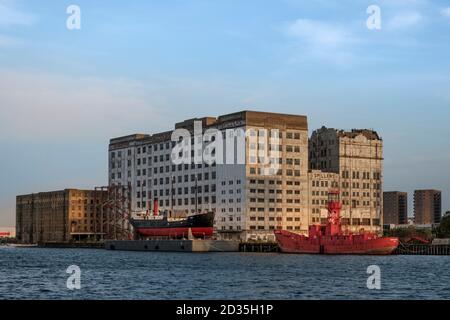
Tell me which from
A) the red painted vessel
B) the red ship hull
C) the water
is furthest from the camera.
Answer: the red ship hull

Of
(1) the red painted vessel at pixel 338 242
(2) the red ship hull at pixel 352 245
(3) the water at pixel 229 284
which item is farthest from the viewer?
(2) the red ship hull at pixel 352 245

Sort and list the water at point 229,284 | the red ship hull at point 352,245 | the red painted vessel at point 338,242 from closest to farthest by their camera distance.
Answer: the water at point 229,284
the red painted vessel at point 338,242
the red ship hull at point 352,245

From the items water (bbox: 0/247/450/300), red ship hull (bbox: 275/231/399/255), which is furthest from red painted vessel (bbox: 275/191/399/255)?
water (bbox: 0/247/450/300)

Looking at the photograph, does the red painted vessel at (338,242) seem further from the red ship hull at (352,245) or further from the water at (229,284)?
the water at (229,284)

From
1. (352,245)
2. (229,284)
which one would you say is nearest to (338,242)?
(352,245)

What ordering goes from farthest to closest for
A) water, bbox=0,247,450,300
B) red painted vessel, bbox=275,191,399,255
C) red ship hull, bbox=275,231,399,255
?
red ship hull, bbox=275,231,399,255
red painted vessel, bbox=275,191,399,255
water, bbox=0,247,450,300

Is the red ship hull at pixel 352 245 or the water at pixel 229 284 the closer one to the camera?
the water at pixel 229 284

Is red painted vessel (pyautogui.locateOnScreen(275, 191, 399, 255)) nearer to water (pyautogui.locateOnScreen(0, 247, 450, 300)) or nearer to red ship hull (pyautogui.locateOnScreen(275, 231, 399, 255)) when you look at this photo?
red ship hull (pyautogui.locateOnScreen(275, 231, 399, 255))

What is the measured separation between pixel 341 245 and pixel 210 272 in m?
68.8

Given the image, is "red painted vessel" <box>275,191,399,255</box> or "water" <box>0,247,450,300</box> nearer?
"water" <box>0,247,450,300</box>

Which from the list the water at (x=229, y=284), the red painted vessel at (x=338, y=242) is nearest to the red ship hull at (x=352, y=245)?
the red painted vessel at (x=338, y=242)

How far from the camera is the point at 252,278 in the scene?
306 ft
